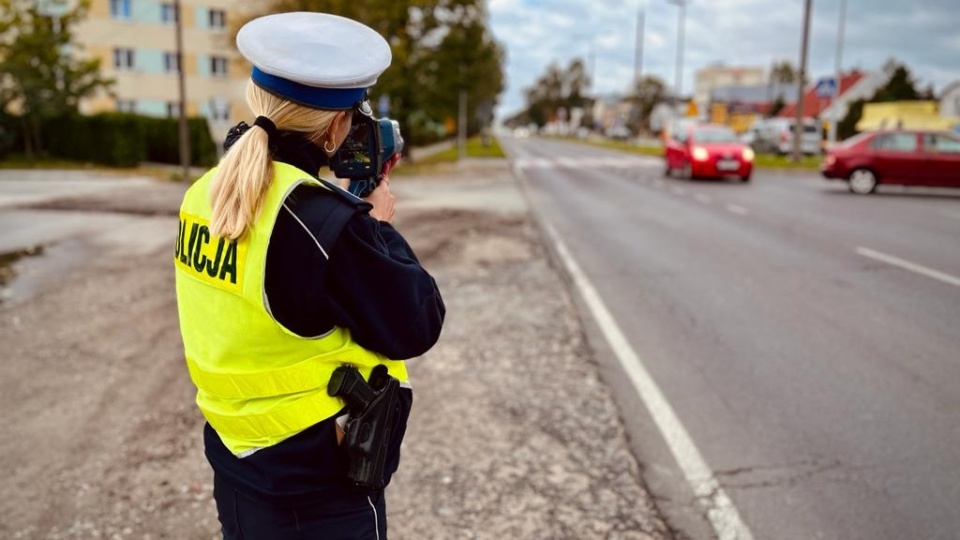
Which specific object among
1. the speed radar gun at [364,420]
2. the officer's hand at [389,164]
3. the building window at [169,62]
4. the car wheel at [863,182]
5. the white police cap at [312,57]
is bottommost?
the car wheel at [863,182]

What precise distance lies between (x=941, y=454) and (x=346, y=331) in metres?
3.60

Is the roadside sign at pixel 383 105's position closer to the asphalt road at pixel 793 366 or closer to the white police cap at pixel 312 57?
the asphalt road at pixel 793 366

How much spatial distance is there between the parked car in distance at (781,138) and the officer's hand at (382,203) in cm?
4311

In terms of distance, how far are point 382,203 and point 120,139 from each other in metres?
33.0

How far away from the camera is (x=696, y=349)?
6059 mm

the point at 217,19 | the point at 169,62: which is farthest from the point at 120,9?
the point at 217,19

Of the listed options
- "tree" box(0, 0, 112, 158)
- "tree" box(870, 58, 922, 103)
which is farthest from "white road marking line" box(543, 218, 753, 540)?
"tree" box(870, 58, 922, 103)

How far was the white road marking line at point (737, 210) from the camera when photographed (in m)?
14.6

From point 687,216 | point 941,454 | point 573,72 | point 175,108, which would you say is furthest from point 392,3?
point 573,72

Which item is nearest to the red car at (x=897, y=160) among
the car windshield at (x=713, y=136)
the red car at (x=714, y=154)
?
the red car at (x=714, y=154)

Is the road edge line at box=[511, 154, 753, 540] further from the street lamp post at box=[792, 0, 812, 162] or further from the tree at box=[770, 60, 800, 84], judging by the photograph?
the tree at box=[770, 60, 800, 84]

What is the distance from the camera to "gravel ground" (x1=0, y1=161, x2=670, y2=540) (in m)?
3.53

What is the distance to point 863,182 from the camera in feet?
62.9

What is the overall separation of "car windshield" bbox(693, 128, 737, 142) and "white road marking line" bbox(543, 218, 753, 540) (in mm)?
17161
